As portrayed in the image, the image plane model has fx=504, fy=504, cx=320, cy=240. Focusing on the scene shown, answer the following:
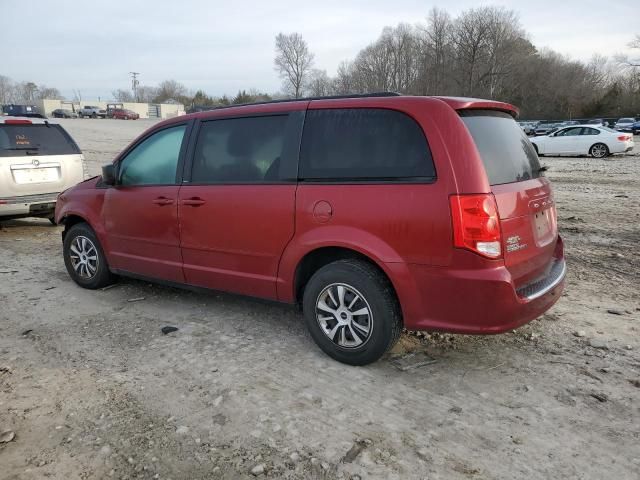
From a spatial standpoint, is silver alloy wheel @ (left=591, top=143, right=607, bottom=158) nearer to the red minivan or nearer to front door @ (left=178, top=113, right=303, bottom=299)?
the red minivan

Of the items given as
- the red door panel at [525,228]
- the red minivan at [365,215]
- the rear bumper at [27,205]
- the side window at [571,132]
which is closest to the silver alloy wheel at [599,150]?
the side window at [571,132]

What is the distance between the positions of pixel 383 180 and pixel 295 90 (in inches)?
4113

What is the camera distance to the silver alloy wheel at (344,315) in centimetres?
338

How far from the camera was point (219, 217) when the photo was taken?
3998 mm

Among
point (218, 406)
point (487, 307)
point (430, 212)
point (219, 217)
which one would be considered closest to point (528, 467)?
point (487, 307)

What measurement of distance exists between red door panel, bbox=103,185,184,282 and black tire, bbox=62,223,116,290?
8.1 inches

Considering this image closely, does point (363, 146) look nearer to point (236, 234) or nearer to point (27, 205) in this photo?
point (236, 234)

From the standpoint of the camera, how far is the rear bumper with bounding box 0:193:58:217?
7531 mm

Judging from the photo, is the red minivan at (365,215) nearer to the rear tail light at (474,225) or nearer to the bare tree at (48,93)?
the rear tail light at (474,225)

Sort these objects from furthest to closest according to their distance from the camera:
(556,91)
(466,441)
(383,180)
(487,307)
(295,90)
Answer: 1. (295,90)
2. (556,91)
3. (383,180)
4. (487,307)
5. (466,441)

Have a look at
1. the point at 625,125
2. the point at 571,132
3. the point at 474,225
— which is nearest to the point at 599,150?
the point at 571,132

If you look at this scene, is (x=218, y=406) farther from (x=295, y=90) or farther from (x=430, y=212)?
(x=295, y=90)

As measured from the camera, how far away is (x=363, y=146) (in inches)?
132

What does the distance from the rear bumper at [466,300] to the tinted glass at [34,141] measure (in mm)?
6982
